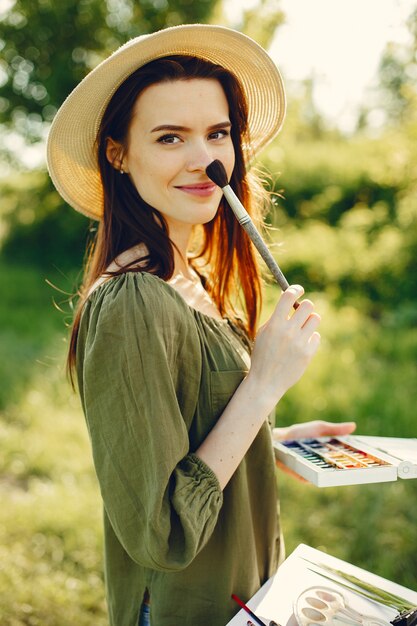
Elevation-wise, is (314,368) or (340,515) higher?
(314,368)

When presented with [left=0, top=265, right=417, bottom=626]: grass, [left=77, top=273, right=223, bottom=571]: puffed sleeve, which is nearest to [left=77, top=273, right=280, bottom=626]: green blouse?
[left=77, top=273, right=223, bottom=571]: puffed sleeve

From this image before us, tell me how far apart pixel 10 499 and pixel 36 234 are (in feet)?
29.1

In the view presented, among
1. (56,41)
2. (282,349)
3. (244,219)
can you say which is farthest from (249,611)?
(56,41)

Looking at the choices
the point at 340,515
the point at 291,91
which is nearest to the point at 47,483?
the point at 340,515

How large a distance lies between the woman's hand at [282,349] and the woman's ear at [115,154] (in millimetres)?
534

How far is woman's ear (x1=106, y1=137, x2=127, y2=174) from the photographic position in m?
1.46

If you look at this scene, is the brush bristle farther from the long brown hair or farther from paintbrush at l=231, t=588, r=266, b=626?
paintbrush at l=231, t=588, r=266, b=626

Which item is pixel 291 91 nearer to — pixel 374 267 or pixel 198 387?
pixel 374 267

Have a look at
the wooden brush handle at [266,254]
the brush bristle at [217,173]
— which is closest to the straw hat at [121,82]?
the brush bristle at [217,173]

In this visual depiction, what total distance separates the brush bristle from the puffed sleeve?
1.01ft

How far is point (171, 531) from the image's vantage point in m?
1.10

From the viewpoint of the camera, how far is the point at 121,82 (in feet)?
4.50

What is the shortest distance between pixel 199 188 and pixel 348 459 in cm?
68

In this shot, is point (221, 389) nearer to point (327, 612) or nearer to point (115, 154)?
point (327, 612)
